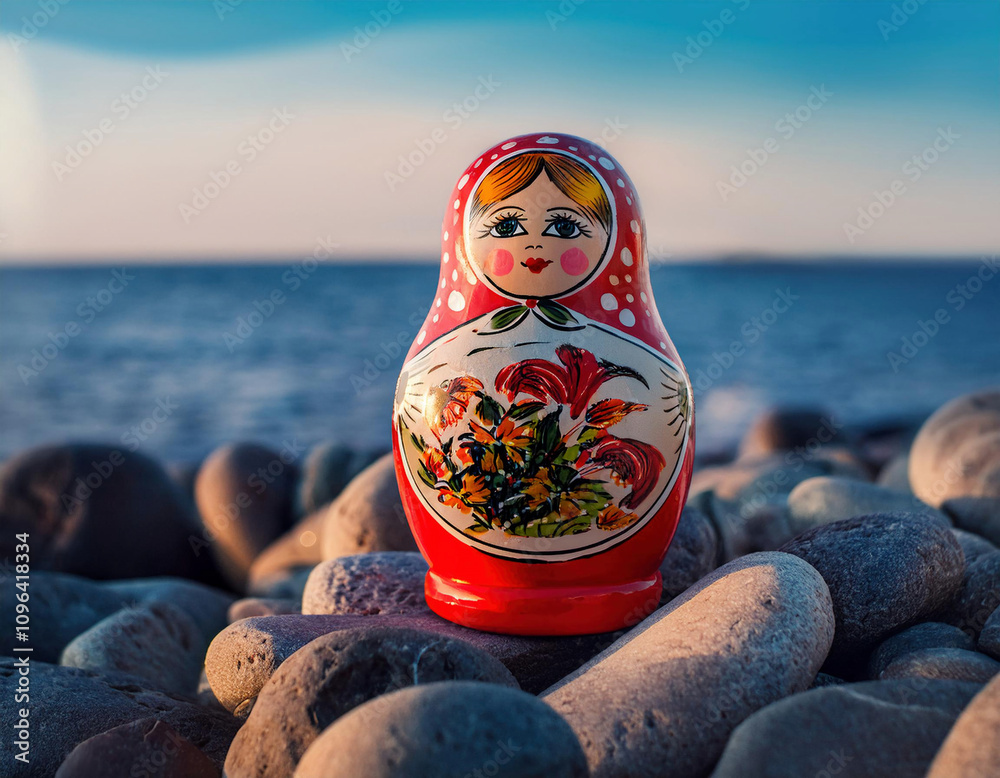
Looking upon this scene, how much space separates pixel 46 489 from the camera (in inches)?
263

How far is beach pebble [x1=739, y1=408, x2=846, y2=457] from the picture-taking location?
34.7ft

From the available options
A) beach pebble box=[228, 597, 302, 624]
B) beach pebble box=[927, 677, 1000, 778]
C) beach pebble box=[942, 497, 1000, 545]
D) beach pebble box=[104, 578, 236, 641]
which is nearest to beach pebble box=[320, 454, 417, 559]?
beach pebble box=[228, 597, 302, 624]

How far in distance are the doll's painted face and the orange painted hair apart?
0.01 m

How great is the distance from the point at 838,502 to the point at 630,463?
2.03 m

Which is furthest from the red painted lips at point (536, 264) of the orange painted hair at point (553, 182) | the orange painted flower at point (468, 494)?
the orange painted flower at point (468, 494)

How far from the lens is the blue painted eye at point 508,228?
3.46 meters

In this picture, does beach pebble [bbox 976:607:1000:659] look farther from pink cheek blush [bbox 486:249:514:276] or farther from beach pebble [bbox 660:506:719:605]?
pink cheek blush [bbox 486:249:514:276]

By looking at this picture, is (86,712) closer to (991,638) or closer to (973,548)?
(991,638)

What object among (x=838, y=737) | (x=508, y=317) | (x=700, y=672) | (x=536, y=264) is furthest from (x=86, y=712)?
(x=838, y=737)

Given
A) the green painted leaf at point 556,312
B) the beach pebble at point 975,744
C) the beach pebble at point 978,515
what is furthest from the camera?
the beach pebble at point 978,515

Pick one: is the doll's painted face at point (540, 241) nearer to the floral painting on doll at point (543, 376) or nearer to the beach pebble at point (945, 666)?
the floral painting on doll at point (543, 376)

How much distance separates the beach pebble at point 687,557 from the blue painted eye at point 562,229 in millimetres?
1452

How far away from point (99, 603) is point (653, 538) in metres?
3.28

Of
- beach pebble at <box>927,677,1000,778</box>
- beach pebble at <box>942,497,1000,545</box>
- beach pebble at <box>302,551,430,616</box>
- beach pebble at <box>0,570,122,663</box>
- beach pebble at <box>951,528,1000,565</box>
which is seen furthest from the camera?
beach pebble at <box>942,497,1000,545</box>
